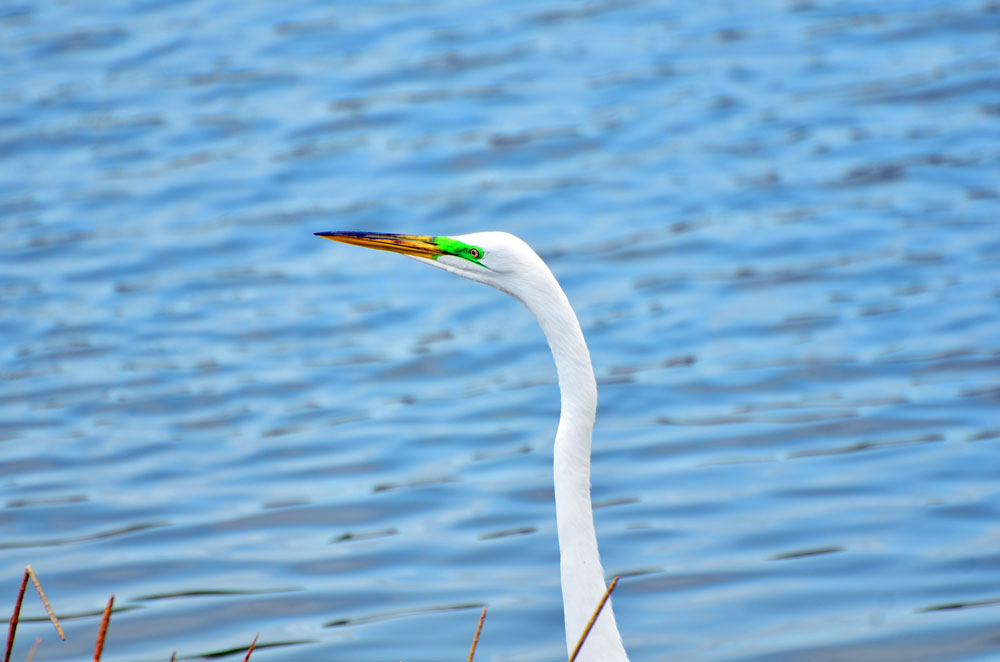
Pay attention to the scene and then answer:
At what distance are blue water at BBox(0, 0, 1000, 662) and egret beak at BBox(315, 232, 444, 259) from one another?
2.15 m

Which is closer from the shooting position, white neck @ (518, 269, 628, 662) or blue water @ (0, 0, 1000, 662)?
white neck @ (518, 269, 628, 662)

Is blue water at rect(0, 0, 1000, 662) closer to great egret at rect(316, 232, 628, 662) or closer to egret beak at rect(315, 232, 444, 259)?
great egret at rect(316, 232, 628, 662)

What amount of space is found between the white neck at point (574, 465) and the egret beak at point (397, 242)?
0.37 metres

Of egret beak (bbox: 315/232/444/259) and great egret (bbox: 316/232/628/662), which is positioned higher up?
egret beak (bbox: 315/232/444/259)

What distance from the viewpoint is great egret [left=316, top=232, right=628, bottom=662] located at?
12.3 ft

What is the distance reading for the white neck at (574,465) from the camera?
3.74 metres

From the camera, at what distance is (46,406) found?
8523mm

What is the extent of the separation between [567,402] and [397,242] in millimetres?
752

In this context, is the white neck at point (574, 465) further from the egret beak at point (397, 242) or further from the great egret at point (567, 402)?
the egret beak at point (397, 242)

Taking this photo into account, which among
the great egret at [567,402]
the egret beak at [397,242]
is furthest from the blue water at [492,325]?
the egret beak at [397,242]

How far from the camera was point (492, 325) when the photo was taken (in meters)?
9.36

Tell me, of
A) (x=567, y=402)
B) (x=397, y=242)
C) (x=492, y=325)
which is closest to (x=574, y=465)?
(x=567, y=402)

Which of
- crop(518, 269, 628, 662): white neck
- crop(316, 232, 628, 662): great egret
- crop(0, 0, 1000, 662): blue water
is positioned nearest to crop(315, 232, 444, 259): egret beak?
crop(316, 232, 628, 662): great egret

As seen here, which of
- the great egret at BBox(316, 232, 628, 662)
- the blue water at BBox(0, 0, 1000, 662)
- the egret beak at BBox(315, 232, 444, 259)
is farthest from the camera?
the blue water at BBox(0, 0, 1000, 662)
